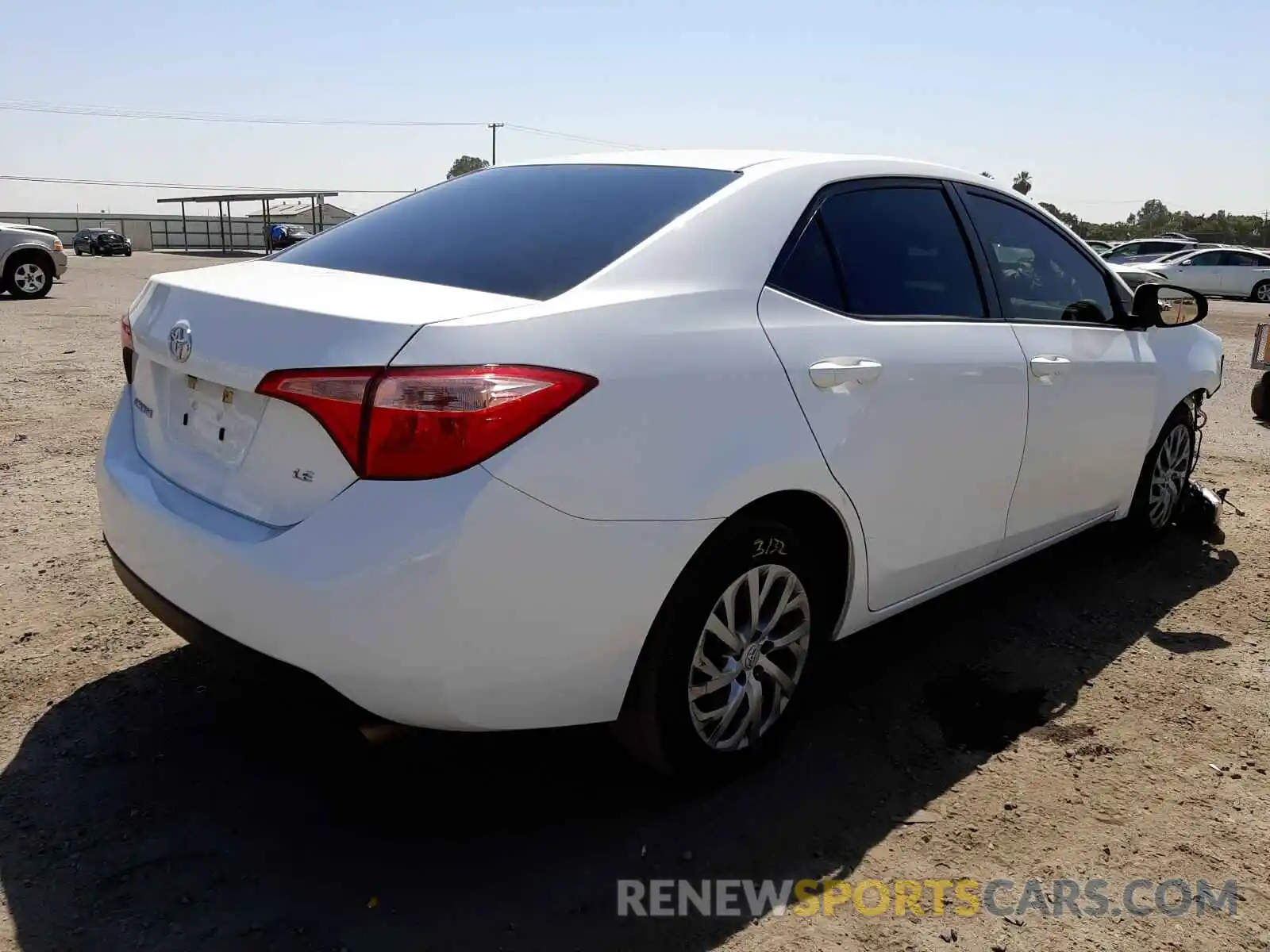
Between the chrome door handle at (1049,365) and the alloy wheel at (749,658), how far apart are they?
131 cm

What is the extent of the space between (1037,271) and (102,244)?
182 ft

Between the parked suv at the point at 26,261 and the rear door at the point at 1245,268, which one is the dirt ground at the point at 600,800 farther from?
the rear door at the point at 1245,268

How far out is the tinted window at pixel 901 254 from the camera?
3.09 metres

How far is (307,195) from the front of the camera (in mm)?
49656

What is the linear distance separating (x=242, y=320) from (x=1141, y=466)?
3835mm

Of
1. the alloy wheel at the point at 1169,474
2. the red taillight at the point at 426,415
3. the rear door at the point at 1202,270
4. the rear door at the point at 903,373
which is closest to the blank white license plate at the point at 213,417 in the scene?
the red taillight at the point at 426,415

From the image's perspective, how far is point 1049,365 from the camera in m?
3.66

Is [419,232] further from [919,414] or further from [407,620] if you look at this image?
[919,414]

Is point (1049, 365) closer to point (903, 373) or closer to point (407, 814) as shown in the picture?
point (903, 373)

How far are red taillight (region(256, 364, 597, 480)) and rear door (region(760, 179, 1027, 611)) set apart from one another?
836mm

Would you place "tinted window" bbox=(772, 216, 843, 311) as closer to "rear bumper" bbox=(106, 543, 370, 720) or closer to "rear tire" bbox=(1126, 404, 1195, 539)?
"rear bumper" bbox=(106, 543, 370, 720)

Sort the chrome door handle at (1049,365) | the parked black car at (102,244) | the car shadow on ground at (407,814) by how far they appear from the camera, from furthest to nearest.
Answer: the parked black car at (102,244)
the chrome door handle at (1049,365)
the car shadow on ground at (407,814)

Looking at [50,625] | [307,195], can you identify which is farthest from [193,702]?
[307,195]

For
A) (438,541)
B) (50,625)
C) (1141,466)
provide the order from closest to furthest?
(438,541) → (50,625) → (1141,466)
